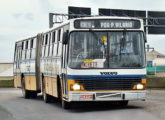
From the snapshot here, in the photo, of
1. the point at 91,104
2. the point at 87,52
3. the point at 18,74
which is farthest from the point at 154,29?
the point at 87,52

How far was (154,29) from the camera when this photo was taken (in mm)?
53688

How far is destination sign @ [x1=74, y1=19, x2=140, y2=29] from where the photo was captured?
1631 centimetres

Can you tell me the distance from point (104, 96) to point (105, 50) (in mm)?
1445

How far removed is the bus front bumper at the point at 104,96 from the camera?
15.8m

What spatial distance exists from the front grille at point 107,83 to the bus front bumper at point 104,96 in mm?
158

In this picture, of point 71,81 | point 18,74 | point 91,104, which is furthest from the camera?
point 18,74

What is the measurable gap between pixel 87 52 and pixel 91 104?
4033 mm

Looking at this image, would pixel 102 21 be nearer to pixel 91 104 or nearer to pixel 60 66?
pixel 60 66

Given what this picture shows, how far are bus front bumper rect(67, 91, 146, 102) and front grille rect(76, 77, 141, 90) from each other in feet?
0.52

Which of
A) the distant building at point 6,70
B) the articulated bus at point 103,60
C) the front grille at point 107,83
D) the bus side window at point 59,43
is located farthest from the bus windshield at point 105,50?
the distant building at point 6,70

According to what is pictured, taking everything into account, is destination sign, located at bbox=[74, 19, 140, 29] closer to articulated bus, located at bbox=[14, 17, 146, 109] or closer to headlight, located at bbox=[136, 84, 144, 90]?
articulated bus, located at bbox=[14, 17, 146, 109]

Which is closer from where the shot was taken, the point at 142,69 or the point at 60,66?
the point at 142,69

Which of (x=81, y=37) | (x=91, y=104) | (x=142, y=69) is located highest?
(x=81, y=37)

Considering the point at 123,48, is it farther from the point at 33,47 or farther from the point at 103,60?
the point at 33,47
